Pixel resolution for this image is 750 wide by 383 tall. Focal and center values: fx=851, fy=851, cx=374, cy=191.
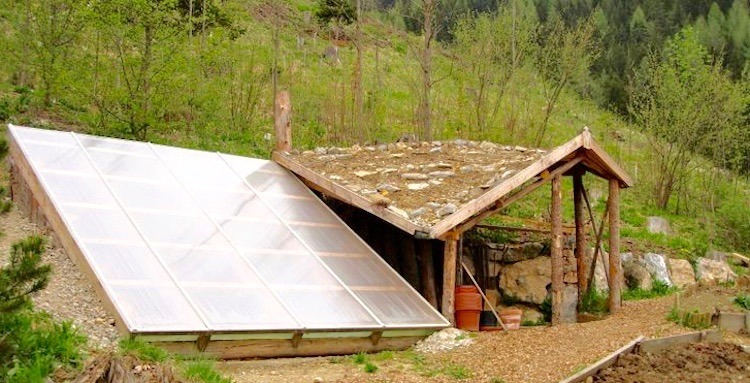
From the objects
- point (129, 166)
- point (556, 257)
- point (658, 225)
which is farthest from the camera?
point (658, 225)

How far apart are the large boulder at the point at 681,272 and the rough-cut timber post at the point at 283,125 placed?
7290 millimetres

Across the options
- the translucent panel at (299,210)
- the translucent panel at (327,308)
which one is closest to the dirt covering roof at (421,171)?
the translucent panel at (299,210)

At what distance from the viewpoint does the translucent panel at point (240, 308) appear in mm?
7895

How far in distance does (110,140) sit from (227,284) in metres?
3.47

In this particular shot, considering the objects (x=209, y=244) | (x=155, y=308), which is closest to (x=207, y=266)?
(x=209, y=244)

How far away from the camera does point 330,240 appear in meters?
10.4

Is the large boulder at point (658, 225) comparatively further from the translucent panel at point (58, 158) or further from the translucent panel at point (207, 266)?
the translucent panel at point (58, 158)

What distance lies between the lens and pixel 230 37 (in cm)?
1869

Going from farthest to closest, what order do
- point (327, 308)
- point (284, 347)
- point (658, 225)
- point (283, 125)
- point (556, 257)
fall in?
point (658, 225) < point (283, 125) < point (556, 257) < point (327, 308) < point (284, 347)

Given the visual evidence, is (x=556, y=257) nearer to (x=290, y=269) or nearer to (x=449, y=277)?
(x=449, y=277)

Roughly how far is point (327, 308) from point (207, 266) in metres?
1.31

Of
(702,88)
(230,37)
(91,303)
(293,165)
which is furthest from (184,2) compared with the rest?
(91,303)

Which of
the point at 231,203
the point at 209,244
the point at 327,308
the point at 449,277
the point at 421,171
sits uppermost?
the point at 421,171

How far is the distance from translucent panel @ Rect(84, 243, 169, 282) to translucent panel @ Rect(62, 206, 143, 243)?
173 mm
